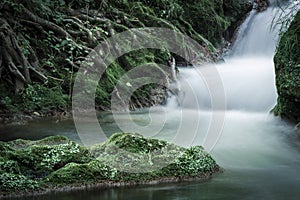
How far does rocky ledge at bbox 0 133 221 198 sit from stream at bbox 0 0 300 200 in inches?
6.0

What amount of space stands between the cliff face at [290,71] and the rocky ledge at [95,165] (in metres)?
3.74

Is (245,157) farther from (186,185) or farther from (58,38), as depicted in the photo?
(58,38)

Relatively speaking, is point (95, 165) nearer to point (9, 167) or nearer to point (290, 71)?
point (9, 167)

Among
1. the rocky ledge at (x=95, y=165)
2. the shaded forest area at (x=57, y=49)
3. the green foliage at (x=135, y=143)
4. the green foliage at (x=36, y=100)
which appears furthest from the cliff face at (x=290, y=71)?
the green foliage at (x=36, y=100)

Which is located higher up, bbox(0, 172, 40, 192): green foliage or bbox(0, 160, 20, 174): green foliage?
bbox(0, 160, 20, 174): green foliage

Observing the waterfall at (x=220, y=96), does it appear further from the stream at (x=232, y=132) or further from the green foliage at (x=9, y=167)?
the green foliage at (x=9, y=167)

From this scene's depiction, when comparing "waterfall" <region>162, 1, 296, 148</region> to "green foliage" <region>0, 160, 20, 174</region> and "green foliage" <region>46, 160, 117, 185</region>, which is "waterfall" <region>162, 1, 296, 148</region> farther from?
"green foliage" <region>0, 160, 20, 174</region>

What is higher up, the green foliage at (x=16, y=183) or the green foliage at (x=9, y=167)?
the green foliage at (x=9, y=167)

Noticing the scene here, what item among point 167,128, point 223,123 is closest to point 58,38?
point 167,128

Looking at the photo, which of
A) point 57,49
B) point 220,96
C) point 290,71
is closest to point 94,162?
point 290,71

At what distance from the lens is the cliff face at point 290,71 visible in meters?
7.64

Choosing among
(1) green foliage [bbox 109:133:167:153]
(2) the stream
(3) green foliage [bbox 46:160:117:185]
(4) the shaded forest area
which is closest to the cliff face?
(2) the stream

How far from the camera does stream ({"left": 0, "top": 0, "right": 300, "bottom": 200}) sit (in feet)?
13.2

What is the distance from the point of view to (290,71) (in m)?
7.84
